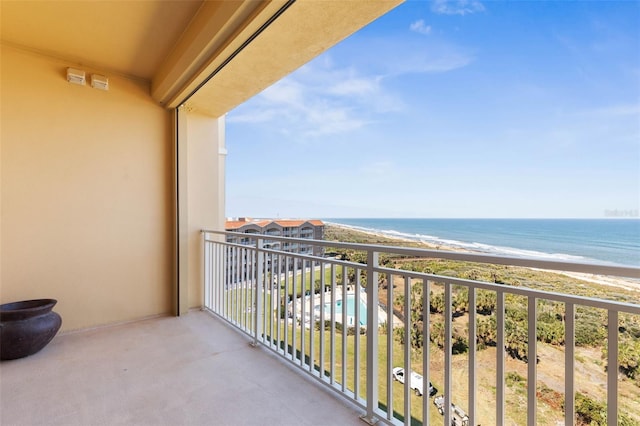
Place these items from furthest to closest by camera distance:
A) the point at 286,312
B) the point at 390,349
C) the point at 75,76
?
the point at 75,76, the point at 286,312, the point at 390,349

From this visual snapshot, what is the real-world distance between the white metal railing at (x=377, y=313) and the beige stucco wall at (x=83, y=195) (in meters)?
0.90

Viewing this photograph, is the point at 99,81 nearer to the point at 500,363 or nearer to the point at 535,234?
the point at 500,363

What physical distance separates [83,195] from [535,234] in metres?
19.5

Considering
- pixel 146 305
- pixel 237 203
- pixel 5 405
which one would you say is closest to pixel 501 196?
pixel 237 203

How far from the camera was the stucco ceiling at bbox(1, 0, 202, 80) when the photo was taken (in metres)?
2.05

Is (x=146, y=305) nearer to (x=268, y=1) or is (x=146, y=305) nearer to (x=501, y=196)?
(x=268, y=1)

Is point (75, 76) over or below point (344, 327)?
over

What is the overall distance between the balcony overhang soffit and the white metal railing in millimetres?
1316

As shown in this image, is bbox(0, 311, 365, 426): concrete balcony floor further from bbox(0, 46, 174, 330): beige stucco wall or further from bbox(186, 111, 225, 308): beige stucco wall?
bbox(186, 111, 225, 308): beige stucco wall

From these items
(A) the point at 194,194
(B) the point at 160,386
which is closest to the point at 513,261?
(B) the point at 160,386

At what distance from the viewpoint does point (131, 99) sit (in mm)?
3053

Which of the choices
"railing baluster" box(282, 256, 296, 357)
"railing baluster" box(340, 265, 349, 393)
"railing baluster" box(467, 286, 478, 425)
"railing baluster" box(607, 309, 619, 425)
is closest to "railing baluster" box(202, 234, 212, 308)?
"railing baluster" box(282, 256, 296, 357)

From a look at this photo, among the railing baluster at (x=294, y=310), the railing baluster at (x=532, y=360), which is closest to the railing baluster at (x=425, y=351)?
the railing baluster at (x=532, y=360)

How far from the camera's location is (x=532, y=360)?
112 cm
